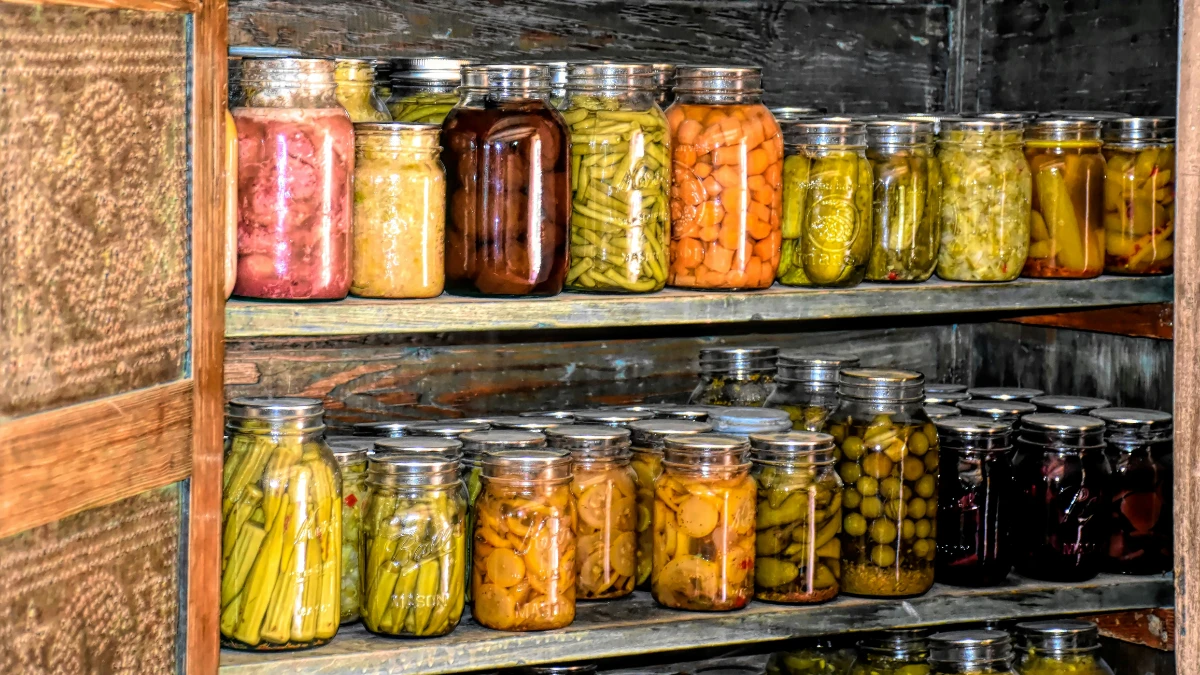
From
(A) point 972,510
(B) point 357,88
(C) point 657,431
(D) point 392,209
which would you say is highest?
(B) point 357,88

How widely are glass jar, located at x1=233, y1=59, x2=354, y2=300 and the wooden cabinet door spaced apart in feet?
0.32

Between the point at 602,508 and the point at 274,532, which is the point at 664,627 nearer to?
the point at 602,508

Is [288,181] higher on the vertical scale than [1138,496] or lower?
higher

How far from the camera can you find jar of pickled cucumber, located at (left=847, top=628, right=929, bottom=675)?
182 cm

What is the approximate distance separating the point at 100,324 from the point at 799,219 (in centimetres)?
84

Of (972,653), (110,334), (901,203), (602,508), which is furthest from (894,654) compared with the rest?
(110,334)

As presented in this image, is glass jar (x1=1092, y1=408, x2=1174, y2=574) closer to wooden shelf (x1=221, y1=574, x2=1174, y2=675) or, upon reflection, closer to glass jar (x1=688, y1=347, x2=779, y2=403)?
wooden shelf (x1=221, y1=574, x2=1174, y2=675)

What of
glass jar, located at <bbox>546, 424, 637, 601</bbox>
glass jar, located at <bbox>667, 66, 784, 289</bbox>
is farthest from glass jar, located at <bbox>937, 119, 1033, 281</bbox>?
glass jar, located at <bbox>546, 424, 637, 601</bbox>

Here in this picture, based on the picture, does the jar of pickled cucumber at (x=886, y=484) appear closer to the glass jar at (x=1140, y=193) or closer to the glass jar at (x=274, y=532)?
the glass jar at (x=1140, y=193)

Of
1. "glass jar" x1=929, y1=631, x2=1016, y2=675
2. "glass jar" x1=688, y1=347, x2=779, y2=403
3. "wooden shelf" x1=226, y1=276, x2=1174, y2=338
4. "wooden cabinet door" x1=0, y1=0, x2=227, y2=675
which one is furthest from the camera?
"glass jar" x1=688, y1=347, x2=779, y2=403

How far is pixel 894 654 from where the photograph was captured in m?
1.82

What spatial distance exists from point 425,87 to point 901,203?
0.59 metres

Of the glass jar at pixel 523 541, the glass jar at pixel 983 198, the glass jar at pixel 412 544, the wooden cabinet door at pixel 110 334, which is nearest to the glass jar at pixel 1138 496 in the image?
the glass jar at pixel 983 198

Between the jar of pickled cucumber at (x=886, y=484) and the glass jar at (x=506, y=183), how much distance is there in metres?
0.43
